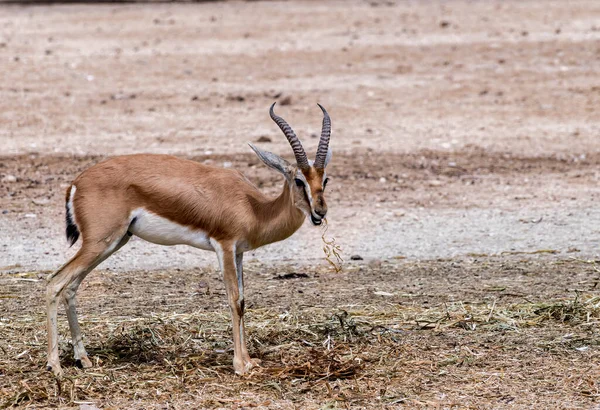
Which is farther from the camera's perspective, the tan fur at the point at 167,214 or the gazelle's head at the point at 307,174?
the tan fur at the point at 167,214

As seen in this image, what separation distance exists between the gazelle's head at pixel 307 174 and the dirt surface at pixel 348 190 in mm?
1024

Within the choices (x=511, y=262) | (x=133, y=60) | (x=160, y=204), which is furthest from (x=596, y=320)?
(x=133, y=60)

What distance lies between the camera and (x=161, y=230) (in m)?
6.80

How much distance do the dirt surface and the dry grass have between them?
0.8 inches

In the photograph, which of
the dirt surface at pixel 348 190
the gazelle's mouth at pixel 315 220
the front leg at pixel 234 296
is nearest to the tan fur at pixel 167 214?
the front leg at pixel 234 296

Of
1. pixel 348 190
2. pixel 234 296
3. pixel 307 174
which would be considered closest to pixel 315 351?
pixel 234 296

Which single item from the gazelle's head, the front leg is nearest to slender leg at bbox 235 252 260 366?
the front leg

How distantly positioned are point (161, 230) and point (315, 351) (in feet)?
4.09

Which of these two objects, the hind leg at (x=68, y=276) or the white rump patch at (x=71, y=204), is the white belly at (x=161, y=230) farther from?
the white rump patch at (x=71, y=204)

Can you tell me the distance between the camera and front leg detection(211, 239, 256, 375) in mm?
6785

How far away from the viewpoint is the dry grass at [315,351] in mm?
6395

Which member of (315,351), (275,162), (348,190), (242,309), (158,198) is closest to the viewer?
(275,162)

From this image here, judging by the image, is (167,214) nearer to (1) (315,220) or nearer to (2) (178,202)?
(2) (178,202)

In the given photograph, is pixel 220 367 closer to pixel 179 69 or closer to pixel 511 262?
pixel 511 262
